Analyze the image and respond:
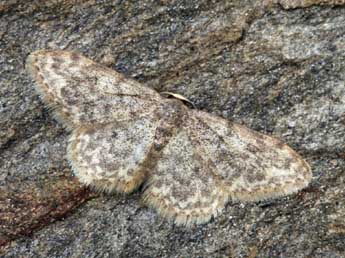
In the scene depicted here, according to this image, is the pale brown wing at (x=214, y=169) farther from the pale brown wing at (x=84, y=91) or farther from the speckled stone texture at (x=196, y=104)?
the pale brown wing at (x=84, y=91)

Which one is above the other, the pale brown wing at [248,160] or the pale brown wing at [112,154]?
the pale brown wing at [112,154]

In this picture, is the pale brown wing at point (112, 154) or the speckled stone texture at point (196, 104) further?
the speckled stone texture at point (196, 104)

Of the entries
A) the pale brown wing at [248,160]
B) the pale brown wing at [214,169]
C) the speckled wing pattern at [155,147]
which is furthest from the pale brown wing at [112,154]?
the pale brown wing at [248,160]

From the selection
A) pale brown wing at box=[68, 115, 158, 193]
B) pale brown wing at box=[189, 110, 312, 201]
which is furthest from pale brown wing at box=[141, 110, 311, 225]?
Answer: pale brown wing at box=[68, 115, 158, 193]

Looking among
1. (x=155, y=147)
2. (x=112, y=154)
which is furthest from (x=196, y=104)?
(x=112, y=154)

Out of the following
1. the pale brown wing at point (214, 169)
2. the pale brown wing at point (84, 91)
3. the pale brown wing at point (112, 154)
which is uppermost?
the pale brown wing at point (84, 91)

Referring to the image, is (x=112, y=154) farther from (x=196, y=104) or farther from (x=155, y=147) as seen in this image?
(x=196, y=104)
